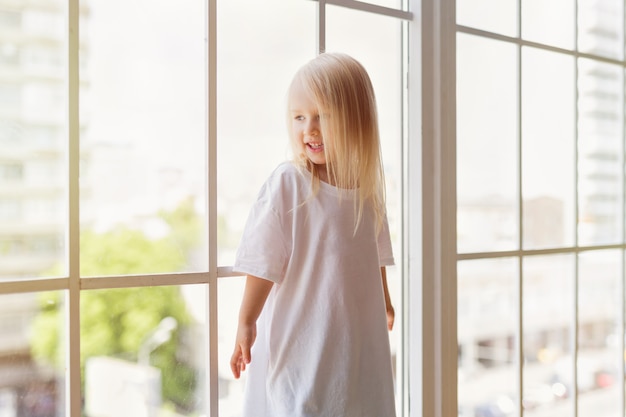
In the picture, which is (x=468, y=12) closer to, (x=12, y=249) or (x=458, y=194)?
(x=458, y=194)

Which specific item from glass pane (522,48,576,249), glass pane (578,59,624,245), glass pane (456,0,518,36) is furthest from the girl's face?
glass pane (578,59,624,245)

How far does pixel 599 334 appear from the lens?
1813mm

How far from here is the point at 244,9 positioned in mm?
1128

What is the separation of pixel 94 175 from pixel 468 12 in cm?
92

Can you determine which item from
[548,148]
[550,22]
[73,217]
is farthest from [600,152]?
[73,217]

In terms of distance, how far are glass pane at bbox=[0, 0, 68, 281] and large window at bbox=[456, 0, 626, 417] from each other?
0.85 metres

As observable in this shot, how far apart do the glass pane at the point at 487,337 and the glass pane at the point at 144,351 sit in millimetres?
645

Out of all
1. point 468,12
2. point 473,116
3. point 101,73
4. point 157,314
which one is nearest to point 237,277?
point 157,314

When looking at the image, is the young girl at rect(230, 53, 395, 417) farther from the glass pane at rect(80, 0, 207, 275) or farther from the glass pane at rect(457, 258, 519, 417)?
the glass pane at rect(457, 258, 519, 417)

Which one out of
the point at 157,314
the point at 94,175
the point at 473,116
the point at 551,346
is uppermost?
the point at 473,116

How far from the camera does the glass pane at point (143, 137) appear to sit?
974 millimetres

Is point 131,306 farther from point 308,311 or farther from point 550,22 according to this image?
point 550,22

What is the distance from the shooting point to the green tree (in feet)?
3.09

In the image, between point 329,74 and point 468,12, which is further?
point 468,12
